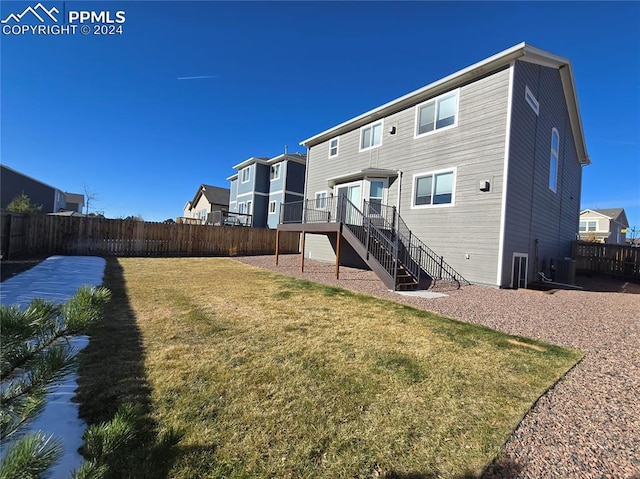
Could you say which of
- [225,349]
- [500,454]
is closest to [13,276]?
[225,349]

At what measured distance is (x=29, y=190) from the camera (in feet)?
112

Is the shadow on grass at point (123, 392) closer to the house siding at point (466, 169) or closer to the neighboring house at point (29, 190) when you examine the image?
the house siding at point (466, 169)

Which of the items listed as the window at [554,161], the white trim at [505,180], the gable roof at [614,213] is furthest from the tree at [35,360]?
the gable roof at [614,213]

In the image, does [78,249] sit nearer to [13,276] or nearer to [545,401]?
[13,276]

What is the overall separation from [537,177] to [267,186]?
21079mm

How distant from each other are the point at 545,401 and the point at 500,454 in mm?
1132

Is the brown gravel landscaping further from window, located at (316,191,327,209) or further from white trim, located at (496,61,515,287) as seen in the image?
window, located at (316,191,327,209)

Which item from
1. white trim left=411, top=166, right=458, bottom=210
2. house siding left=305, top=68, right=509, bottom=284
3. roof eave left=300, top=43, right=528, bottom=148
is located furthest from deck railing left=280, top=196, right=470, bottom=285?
roof eave left=300, top=43, right=528, bottom=148

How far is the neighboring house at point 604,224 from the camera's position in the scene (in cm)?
3445

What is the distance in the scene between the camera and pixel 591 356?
13.5 ft

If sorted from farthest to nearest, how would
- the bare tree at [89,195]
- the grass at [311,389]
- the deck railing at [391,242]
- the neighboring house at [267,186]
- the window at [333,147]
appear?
the bare tree at [89,195]
the neighboring house at [267,186]
the window at [333,147]
the deck railing at [391,242]
the grass at [311,389]

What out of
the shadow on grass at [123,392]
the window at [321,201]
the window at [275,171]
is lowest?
the shadow on grass at [123,392]

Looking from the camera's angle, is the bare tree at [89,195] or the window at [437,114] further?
the bare tree at [89,195]

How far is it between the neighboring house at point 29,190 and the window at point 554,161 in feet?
130
